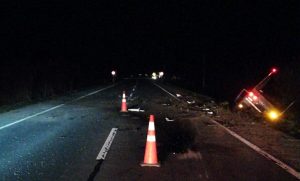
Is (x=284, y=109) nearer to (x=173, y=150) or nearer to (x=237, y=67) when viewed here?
(x=173, y=150)

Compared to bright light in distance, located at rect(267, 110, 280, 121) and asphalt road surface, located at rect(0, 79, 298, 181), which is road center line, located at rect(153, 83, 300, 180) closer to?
asphalt road surface, located at rect(0, 79, 298, 181)

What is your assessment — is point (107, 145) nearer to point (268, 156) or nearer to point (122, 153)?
point (122, 153)

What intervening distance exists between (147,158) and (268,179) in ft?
7.78

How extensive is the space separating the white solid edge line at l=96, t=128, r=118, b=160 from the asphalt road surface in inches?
3.5

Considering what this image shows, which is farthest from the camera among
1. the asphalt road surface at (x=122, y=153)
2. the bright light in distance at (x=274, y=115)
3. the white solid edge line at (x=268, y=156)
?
the bright light in distance at (x=274, y=115)

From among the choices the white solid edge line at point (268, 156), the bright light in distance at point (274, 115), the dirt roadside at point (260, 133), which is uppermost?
the bright light in distance at point (274, 115)

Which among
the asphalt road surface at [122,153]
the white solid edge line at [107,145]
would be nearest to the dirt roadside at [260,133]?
the asphalt road surface at [122,153]

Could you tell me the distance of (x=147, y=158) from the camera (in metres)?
8.28

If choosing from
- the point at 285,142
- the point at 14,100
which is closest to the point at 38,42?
the point at 14,100

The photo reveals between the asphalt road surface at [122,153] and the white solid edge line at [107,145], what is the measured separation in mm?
89

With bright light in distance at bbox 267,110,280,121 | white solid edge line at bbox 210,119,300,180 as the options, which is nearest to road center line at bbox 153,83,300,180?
white solid edge line at bbox 210,119,300,180

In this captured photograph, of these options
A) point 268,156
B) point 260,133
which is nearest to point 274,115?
point 260,133

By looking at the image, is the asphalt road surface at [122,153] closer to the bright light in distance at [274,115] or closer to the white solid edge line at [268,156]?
the white solid edge line at [268,156]

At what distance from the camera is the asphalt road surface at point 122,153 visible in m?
7.48
